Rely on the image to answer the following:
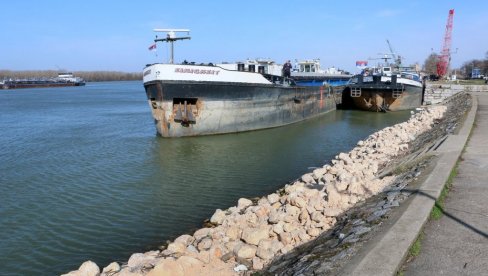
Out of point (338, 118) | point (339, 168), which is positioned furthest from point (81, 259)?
point (338, 118)

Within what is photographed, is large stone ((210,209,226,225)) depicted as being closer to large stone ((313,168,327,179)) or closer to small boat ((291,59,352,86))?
large stone ((313,168,327,179))

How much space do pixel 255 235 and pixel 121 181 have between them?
6.91 m

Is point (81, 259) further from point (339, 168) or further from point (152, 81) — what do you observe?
point (152, 81)

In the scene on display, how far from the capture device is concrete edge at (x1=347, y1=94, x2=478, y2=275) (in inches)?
156

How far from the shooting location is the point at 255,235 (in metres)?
6.49

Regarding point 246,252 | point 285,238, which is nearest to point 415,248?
point 285,238

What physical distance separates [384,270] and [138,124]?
24061 mm

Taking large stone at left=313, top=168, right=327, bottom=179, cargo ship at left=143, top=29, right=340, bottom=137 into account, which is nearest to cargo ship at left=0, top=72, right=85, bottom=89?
cargo ship at left=143, top=29, right=340, bottom=137

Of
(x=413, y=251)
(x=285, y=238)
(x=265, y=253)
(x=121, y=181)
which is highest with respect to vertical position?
(x=413, y=251)

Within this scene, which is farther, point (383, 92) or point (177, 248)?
point (383, 92)

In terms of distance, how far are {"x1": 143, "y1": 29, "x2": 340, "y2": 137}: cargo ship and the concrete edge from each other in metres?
12.7

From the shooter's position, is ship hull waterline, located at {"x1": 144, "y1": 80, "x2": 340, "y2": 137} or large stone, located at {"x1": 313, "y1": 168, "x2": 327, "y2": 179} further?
ship hull waterline, located at {"x1": 144, "y1": 80, "x2": 340, "y2": 137}

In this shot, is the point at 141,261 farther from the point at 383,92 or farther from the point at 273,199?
the point at 383,92

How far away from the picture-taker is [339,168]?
1064cm
